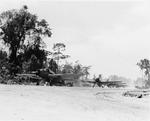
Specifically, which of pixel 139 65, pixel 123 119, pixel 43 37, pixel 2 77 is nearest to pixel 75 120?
pixel 123 119

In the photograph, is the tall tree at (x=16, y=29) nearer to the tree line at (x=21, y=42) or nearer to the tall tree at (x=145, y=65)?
the tree line at (x=21, y=42)

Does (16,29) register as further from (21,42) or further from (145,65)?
(145,65)

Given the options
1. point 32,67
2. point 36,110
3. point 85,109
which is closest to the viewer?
point 36,110

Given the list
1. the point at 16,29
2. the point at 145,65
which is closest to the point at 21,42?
the point at 16,29

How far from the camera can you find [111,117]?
444 inches

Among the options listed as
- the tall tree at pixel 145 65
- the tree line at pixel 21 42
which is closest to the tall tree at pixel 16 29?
the tree line at pixel 21 42

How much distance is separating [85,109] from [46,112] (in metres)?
2.07

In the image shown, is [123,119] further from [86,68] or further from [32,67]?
[86,68]

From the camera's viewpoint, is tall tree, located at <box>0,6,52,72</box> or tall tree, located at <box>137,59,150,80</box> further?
tall tree, located at <box>137,59,150,80</box>

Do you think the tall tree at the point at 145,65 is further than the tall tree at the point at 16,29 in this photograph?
Yes

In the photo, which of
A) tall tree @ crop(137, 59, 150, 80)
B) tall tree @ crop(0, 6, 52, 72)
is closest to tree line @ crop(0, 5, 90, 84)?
tall tree @ crop(0, 6, 52, 72)

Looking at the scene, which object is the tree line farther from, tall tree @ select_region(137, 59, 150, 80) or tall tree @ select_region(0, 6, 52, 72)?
tall tree @ select_region(137, 59, 150, 80)

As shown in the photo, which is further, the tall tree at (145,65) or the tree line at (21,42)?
the tall tree at (145,65)

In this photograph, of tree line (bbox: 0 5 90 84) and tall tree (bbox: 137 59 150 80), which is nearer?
tree line (bbox: 0 5 90 84)
